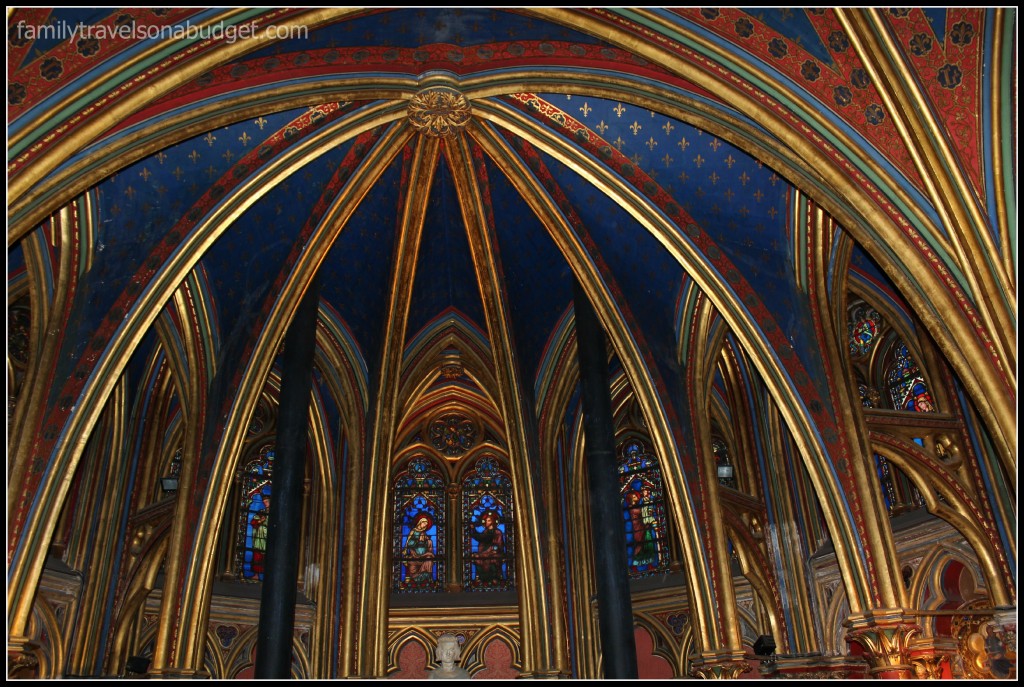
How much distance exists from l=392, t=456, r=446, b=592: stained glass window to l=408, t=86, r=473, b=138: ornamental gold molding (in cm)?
934

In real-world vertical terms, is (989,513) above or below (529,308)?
below

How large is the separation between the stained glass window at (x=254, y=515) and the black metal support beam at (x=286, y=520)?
237 inches

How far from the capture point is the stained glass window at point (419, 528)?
18.7m

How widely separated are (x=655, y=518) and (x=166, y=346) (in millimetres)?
9776

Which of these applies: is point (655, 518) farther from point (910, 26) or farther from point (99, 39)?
point (99, 39)

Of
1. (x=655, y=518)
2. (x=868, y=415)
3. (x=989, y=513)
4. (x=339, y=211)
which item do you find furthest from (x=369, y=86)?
(x=655, y=518)

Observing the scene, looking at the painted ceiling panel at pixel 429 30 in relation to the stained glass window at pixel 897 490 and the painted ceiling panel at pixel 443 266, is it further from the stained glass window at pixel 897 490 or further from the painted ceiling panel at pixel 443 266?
the stained glass window at pixel 897 490

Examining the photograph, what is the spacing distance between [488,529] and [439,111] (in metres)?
10.3

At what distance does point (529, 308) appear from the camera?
1523 cm

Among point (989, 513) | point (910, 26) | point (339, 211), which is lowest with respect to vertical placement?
point (989, 513)

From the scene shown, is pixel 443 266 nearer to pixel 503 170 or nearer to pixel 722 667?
pixel 503 170

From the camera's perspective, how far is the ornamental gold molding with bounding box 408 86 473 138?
10969 millimetres

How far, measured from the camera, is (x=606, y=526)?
35.4ft

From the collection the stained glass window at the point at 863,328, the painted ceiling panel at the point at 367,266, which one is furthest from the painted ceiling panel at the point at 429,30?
the stained glass window at the point at 863,328
